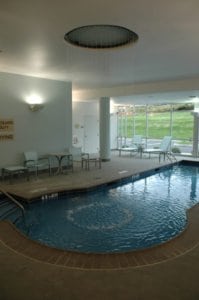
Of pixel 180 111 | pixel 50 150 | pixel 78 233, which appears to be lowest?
pixel 78 233

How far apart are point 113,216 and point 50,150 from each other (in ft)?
14.0

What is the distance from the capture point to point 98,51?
482 centimetres

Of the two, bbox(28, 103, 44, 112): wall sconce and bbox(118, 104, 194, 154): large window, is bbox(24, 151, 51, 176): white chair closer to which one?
bbox(28, 103, 44, 112): wall sconce

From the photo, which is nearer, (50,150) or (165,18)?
(165,18)

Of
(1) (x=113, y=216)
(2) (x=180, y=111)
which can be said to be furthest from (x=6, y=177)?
(2) (x=180, y=111)

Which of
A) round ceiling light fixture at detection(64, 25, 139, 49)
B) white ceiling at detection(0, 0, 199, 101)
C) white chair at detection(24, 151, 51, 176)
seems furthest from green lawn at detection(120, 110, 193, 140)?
round ceiling light fixture at detection(64, 25, 139, 49)

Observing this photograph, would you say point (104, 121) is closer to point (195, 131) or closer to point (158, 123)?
point (195, 131)

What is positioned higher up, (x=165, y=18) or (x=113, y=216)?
(x=165, y=18)

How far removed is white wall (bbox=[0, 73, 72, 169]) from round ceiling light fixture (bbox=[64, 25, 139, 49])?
3344mm

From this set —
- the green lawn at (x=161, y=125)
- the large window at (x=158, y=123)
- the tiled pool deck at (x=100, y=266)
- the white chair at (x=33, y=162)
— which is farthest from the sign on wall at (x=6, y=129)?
the green lawn at (x=161, y=125)

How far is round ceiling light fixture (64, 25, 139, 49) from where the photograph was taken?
3951 mm

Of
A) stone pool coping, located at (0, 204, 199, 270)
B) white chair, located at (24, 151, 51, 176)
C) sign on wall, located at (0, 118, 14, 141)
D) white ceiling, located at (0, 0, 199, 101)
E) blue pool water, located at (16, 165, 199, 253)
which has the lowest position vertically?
blue pool water, located at (16, 165, 199, 253)

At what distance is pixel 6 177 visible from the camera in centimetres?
727

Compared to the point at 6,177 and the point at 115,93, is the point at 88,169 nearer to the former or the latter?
the point at 6,177
